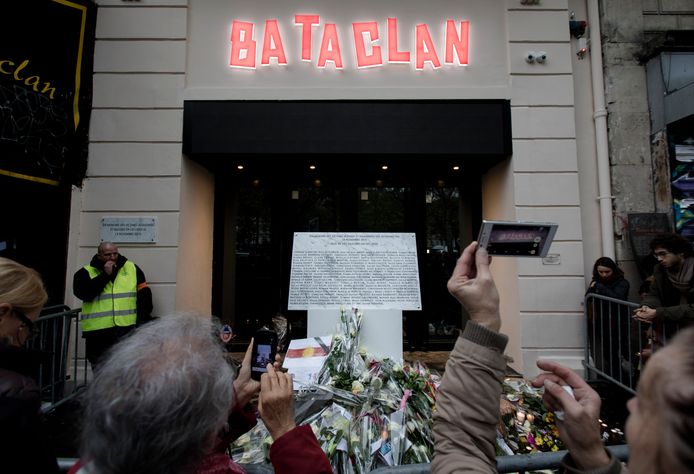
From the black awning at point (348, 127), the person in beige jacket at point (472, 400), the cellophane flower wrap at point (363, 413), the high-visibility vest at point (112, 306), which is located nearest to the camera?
the person in beige jacket at point (472, 400)

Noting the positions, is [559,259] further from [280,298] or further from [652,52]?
[280,298]

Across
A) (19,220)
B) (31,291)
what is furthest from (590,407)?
(19,220)

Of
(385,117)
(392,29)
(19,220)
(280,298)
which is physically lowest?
(280,298)

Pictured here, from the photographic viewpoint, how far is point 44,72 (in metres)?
4.51

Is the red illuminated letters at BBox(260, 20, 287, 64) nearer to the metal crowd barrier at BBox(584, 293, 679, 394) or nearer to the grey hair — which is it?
the grey hair

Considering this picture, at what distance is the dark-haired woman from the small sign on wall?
629cm

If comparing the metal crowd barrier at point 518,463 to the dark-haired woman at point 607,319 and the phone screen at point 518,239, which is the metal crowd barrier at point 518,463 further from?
the dark-haired woman at point 607,319

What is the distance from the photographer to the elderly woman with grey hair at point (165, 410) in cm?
84

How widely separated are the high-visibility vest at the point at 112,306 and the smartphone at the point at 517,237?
4390 millimetres

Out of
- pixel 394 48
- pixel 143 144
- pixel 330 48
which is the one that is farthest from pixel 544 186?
pixel 143 144

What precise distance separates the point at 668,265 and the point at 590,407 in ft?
12.2

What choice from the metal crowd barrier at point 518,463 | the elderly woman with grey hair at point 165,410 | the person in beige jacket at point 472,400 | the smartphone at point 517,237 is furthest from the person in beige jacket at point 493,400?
the metal crowd barrier at point 518,463

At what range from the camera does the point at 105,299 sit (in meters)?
4.28

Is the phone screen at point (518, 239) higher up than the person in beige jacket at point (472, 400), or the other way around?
the phone screen at point (518, 239)
